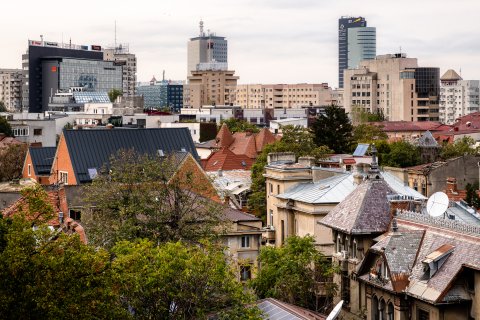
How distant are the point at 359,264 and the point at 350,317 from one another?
8.85 feet

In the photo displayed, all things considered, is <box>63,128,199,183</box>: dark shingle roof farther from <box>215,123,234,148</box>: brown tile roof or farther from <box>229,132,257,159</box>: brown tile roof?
<box>215,123,234,148</box>: brown tile roof

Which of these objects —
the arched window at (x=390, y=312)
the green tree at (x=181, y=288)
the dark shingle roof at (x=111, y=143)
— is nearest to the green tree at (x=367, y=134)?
the dark shingle roof at (x=111, y=143)

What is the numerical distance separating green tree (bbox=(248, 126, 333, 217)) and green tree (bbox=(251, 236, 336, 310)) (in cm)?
3281

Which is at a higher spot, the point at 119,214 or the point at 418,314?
the point at 119,214

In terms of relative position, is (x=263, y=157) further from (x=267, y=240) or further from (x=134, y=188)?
(x=134, y=188)

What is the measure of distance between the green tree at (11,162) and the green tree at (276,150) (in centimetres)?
2199

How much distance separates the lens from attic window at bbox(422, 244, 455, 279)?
46250 millimetres

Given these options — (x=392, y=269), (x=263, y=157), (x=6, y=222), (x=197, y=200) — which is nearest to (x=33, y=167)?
(x=263, y=157)

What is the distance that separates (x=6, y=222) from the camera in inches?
1374

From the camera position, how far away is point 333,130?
424ft

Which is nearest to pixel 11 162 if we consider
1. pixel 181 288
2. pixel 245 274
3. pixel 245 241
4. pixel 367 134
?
pixel 245 241

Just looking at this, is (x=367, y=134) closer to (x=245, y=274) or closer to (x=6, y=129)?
(x=6, y=129)

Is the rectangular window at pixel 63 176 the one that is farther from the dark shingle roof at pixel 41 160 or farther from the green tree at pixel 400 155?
the green tree at pixel 400 155

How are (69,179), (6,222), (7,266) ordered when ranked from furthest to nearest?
(69,179), (6,222), (7,266)
